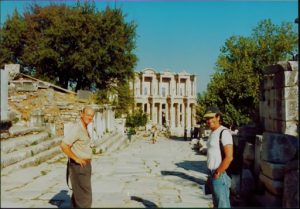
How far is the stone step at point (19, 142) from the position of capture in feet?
35.9

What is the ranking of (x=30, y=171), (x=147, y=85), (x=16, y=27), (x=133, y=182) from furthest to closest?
1. (x=147, y=85)
2. (x=16, y=27)
3. (x=30, y=171)
4. (x=133, y=182)

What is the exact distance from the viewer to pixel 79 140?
225 inches

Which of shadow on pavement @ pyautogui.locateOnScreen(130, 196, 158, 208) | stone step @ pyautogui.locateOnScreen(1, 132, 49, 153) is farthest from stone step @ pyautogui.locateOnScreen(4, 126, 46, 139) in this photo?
shadow on pavement @ pyautogui.locateOnScreen(130, 196, 158, 208)

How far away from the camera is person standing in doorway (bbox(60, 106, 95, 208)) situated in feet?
18.5

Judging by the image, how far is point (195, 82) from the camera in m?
108

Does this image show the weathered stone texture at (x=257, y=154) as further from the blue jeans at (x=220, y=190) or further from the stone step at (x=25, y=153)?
the stone step at (x=25, y=153)

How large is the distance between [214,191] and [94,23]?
29075mm

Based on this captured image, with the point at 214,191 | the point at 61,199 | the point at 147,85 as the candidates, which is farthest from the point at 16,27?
the point at 147,85

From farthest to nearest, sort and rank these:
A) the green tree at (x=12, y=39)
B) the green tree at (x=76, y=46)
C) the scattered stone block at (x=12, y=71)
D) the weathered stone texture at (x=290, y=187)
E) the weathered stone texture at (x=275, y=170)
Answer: the green tree at (x=12, y=39) < the green tree at (x=76, y=46) < the scattered stone block at (x=12, y=71) < the weathered stone texture at (x=275, y=170) < the weathered stone texture at (x=290, y=187)

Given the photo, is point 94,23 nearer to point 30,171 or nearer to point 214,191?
point 30,171

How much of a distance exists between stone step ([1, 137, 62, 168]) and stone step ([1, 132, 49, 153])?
0.46 ft

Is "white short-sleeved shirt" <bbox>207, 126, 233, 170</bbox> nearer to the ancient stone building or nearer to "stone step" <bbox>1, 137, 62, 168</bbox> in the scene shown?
"stone step" <bbox>1, 137, 62, 168</bbox>

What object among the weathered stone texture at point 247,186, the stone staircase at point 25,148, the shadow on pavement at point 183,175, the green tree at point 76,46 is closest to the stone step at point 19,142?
the stone staircase at point 25,148

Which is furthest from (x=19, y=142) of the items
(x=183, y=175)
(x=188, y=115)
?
(x=188, y=115)
